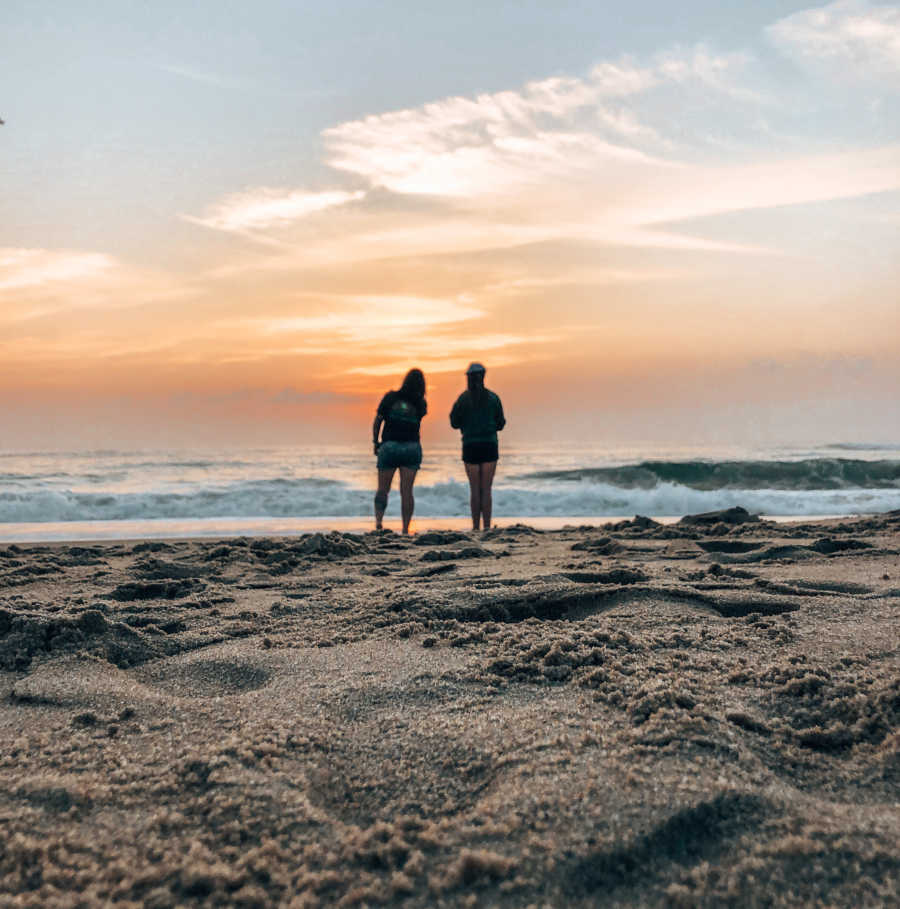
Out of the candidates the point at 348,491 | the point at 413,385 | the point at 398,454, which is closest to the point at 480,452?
the point at 398,454

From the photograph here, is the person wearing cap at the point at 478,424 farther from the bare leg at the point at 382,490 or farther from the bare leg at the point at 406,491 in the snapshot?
the bare leg at the point at 382,490

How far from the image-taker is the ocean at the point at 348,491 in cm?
1028

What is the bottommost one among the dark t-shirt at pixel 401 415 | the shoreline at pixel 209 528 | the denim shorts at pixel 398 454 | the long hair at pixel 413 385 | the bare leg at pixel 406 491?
the shoreline at pixel 209 528

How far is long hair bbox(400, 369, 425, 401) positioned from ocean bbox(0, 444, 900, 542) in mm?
1918

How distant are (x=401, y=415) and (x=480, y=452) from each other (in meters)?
0.86

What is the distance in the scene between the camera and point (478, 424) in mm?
7441

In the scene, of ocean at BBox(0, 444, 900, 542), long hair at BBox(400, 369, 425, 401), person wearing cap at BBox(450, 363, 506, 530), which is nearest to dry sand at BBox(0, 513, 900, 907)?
person wearing cap at BBox(450, 363, 506, 530)

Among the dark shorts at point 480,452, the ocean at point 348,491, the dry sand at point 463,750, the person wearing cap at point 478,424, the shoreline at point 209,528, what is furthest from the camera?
the ocean at point 348,491

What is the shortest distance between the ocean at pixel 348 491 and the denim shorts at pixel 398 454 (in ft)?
4.47

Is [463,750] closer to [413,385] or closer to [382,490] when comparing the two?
[413,385]

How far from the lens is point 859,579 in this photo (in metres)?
A: 3.53

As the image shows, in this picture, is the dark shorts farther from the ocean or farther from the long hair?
the ocean

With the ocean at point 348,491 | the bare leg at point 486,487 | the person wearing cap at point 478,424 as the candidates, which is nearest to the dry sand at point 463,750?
the person wearing cap at point 478,424

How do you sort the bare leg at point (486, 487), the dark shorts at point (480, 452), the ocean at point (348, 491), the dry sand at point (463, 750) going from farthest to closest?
the ocean at point (348, 491) < the bare leg at point (486, 487) < the dark shorts at point (480, 452) < the dry sand at point (463, 750)
